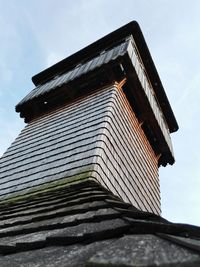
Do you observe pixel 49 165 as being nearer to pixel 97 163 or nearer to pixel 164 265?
pixel 97 163

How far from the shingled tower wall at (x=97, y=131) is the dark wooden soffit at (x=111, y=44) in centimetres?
3

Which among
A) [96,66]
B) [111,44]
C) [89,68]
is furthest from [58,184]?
[111,44]

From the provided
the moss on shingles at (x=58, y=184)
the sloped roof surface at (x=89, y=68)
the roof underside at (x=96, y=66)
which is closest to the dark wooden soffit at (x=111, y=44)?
the roof underside at (x=96, y=66)

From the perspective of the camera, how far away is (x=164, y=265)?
1.06 meters

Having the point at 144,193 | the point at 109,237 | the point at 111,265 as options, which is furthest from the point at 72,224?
the point at 144,193

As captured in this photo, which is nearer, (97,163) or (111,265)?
(111,265)

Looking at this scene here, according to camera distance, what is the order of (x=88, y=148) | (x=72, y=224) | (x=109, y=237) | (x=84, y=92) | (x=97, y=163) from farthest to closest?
(x=84, y=92) → (x=88, y=148) → (x=97, y=163) → (x=72, y=224) → (x=109, y=237)

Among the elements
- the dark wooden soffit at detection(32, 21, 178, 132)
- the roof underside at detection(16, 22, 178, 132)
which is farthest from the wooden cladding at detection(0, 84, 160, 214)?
the dark wooden soffit at detection(32, 21, 178, 132)

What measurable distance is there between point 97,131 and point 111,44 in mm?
4839

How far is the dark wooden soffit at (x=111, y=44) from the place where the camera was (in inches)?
407

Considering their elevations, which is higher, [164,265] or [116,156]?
[116,156]

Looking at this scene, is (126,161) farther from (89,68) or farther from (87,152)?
(89,68)

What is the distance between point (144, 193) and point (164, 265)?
23.0 feet

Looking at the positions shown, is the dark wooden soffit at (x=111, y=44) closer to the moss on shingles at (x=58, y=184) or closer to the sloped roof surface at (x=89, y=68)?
the sloped roof surface at (x=89, y=68)
